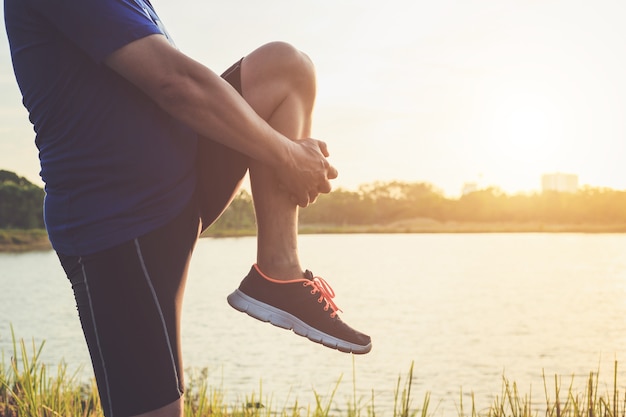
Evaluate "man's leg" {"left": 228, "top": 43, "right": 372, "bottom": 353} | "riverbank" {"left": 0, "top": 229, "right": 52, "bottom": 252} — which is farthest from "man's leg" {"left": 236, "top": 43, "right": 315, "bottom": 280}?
"riverbank" {"left": 0, "top": 229, "right": 52, "bottom": 252}

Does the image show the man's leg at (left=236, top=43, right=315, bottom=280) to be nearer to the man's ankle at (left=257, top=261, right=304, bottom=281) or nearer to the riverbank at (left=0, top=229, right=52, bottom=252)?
the man's ankle at (left=257, top=261, right=304, bottom=281)

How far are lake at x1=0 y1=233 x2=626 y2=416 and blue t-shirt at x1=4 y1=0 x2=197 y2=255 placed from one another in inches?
82.3

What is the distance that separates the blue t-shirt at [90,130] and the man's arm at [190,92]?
63 millimetres

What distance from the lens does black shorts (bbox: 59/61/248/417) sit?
1758 millimetres

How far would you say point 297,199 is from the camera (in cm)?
197

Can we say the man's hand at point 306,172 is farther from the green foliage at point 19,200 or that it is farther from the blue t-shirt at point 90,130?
the green foliage at point 19,200

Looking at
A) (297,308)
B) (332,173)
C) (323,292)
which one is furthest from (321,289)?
(332,173)

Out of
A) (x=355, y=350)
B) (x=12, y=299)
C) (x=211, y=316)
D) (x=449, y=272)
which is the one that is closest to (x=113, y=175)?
(x=355, y=350)

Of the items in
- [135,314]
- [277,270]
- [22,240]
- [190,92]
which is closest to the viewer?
[190,92]

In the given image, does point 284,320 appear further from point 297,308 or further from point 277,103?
point 277,103

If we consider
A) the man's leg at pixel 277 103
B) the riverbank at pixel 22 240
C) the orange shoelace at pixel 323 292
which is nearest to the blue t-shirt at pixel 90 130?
the man's leg at pixel 277 103

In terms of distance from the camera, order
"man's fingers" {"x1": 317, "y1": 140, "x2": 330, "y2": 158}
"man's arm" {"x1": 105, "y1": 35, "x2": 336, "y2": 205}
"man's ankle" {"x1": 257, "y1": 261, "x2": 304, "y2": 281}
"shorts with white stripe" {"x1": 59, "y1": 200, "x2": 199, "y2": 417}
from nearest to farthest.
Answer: "man's arm" {"x1": 105, "y1": 35, "x2": 336, "y2": 205}, "shorts with white stripe" {"x1": 59, "y1": 200, "x2": 199, "y2": 417}, "man's fingers" {"x1": 317, "y1": 140, "x2": 330, "y2": 158}, "man's ankle" {"x1": 257, "y1": 261, "x2": 304, "y2": 281}

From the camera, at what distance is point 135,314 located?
5.80ft

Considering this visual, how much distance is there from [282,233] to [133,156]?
0.51m
